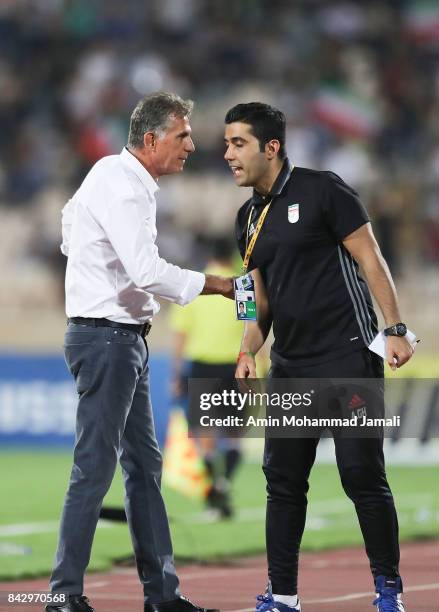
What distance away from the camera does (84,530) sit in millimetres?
5836

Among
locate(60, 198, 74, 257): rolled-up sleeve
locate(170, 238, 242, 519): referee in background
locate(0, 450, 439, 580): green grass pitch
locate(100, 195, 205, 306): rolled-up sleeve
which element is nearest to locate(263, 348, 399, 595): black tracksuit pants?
locate(100, 195, 205, 306): rolled-up sleeve

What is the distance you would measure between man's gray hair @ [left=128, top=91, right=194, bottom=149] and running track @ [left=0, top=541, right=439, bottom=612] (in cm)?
233

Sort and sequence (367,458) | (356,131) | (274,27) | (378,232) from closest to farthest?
(367,458) < (378,232) < (356,131) < (274,27)

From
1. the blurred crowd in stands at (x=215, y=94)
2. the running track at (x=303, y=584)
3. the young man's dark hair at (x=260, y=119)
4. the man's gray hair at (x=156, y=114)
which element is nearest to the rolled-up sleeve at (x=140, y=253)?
the man's gray hair at (x=156, y=114)

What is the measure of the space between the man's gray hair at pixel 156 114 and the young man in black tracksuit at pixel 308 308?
254 millimetres

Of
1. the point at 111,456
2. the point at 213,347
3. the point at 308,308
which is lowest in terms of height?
the point at 111,456

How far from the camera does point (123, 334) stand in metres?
5.96

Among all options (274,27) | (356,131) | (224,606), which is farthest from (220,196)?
(224,606)

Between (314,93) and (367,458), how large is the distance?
639 inches

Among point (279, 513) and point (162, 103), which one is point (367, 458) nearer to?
point (279, 513)

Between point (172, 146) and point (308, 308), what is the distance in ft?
3.12

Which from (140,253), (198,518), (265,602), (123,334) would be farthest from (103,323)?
(198,518)

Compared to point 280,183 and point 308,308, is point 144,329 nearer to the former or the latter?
point 308,308

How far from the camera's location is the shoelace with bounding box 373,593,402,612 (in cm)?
576
